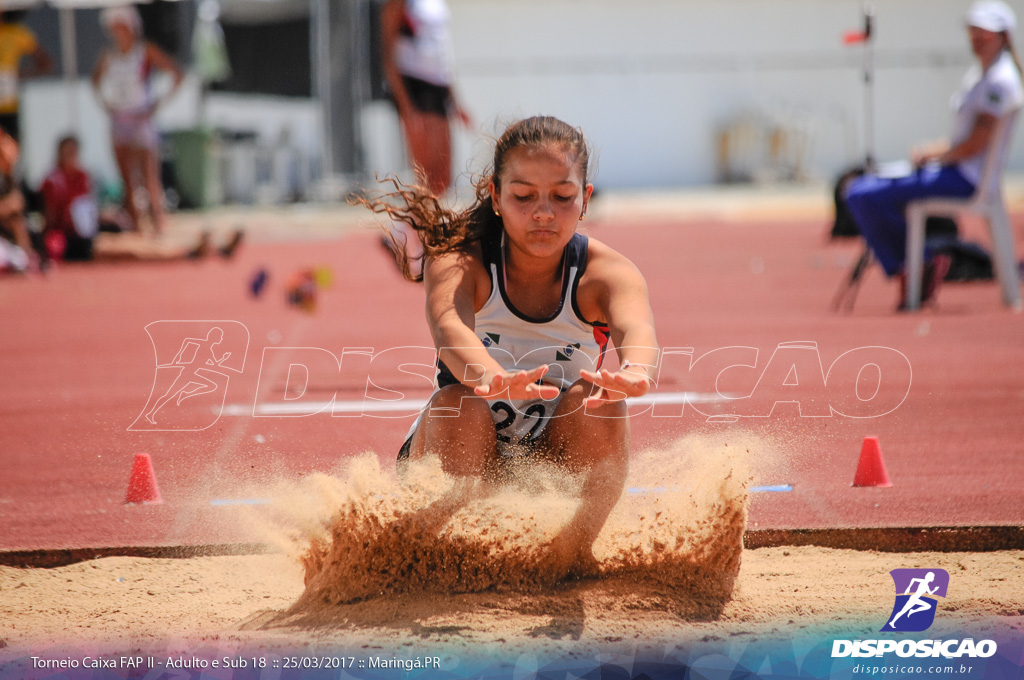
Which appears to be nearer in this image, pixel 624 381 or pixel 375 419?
pixel 624 381

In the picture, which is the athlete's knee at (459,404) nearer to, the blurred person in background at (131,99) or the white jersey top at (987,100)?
the white jersey top at (987,100)

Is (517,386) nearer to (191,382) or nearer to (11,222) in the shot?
(191,382)

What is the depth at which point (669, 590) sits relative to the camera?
284 centimetres

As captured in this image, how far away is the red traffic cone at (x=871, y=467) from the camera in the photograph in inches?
150

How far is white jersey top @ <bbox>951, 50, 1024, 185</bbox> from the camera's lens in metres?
6.91

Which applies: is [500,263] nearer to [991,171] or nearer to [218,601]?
[218,601]

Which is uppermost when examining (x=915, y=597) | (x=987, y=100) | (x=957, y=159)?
(x=987, y=100)

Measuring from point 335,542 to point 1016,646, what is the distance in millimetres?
1691

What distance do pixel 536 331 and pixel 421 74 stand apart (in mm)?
5693

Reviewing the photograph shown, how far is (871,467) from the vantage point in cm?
383

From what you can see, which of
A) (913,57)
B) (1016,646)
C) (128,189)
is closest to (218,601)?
(1016,646)

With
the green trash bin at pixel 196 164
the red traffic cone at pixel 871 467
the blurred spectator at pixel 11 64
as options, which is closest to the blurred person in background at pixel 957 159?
the red traffic cone at pixel 871 467

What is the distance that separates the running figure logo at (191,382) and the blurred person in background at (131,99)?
6513 mm

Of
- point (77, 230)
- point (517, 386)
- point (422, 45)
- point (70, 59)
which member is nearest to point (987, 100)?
point (422, 45)
